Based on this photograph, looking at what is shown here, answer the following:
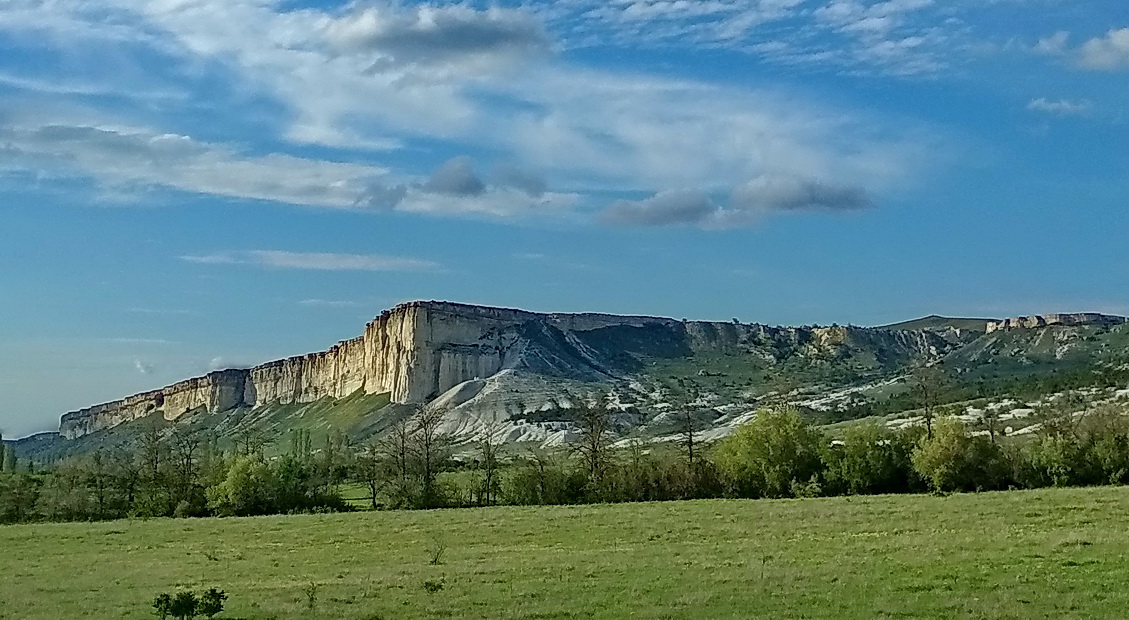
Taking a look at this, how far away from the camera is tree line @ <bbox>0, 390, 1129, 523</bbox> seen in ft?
216

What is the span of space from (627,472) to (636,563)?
4031 centimetres

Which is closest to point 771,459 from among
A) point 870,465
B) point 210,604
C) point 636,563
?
point 870,465

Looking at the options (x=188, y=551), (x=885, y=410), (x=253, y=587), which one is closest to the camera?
(x=253, y=587)

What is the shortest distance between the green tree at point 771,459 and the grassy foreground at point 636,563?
13187mm

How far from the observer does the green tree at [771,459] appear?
70.7 m

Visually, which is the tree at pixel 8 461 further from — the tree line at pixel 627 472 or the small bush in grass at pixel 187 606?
the small bush in grass at pixel 187 606

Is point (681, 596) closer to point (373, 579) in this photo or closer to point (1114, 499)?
point (373, 579)

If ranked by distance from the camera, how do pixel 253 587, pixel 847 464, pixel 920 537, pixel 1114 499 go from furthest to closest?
pixel 847 464 → pixel 1114 499 → pixel 920 537 → pixel 253 587

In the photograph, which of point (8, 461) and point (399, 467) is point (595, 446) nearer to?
point (399, 467)

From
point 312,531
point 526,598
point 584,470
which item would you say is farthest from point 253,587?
point 584,470

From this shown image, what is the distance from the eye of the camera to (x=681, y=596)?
25453 mm

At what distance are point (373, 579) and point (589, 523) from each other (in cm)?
2003

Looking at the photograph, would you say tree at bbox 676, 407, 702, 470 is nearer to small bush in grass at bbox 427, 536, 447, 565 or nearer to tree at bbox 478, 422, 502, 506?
tree at bbox 478, 422, 502, 506

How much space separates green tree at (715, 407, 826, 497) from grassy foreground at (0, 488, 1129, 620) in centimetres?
1319
